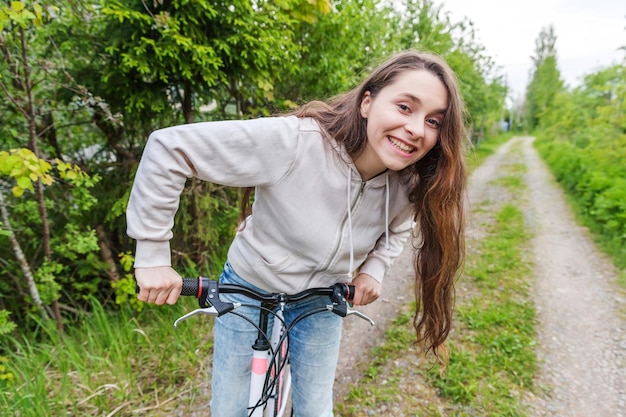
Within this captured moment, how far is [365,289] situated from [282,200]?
2.01 feet

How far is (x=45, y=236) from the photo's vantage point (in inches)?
109

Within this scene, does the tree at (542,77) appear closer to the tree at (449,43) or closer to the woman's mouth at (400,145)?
the tree at (449,43)

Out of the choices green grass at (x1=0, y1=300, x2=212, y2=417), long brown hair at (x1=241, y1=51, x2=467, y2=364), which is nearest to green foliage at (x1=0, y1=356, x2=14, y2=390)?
green grass at (x1=0, y1=300, x2=212, y2=417)

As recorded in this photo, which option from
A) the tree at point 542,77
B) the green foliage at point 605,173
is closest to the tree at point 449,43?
the green foliage at point 605,173

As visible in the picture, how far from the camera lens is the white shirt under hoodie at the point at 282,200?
1204 mm

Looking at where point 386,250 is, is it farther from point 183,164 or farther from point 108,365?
point 108,365

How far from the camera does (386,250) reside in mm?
1774

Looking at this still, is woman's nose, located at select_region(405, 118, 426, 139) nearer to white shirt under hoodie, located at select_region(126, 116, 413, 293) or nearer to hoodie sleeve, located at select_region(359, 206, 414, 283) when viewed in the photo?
white shirt under hoodie, located at select_region(126, 116, 413, 293)

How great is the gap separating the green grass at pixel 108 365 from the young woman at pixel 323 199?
1.20m

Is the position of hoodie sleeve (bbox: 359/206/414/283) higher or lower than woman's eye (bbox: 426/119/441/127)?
lower

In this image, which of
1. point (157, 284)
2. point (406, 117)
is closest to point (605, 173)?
point (406, 117)

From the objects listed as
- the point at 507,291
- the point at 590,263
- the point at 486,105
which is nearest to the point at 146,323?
the point at 507,291

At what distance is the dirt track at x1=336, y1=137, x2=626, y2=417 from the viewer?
289 cm

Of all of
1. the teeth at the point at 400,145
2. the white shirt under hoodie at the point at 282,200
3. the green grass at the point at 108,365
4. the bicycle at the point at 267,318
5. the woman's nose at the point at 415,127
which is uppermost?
the woman's nose at the point at 415,127
